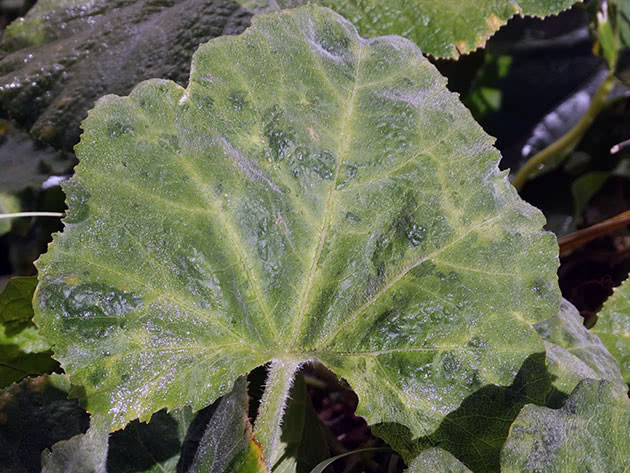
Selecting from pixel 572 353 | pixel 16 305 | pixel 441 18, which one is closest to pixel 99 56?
pixel 16 305

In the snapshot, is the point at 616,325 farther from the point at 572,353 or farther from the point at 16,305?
the point at 16,305

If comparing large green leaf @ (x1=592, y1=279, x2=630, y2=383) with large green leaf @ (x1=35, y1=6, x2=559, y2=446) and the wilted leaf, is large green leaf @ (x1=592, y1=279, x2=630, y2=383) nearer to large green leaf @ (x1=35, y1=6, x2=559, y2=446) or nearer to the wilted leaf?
the wilted leaf

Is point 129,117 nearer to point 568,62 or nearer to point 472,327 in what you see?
point 472,327

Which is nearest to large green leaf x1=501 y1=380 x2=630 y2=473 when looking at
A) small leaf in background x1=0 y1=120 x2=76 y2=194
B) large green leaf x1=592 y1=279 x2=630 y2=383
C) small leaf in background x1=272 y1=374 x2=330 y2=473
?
small leaf in background x1=272 y1=374 x2=330 y2=473

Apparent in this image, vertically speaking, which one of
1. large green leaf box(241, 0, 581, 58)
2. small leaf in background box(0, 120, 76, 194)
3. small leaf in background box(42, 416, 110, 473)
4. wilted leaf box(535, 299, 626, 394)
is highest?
large green leaf box(241, 0, 581, 58)

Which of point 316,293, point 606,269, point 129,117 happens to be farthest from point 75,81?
point 606,269

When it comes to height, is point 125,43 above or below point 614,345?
above
